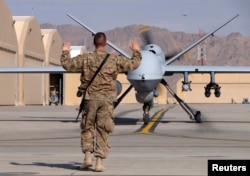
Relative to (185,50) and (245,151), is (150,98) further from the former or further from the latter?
(245,151)

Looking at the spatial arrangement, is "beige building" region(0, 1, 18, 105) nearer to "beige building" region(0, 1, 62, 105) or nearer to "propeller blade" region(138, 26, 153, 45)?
"beige building" region(0, 1, 62, 105)

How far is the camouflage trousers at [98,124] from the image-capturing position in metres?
10.2

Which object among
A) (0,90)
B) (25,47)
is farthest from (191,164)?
(25,47)

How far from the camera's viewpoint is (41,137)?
19094 millimetres

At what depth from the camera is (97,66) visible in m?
10.2

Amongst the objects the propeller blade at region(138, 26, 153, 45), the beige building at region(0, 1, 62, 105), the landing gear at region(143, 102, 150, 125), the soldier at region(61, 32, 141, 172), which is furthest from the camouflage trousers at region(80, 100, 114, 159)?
the beige building at region(0, 1, 62, 105)

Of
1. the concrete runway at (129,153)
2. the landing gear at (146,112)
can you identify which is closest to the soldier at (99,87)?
the concrete runway at (129,153)

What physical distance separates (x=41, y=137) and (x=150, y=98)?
6.56 metres

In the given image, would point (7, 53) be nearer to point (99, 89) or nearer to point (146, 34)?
point (146, 34)

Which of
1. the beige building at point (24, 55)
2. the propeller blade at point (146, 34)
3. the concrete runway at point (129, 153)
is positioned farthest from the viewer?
the beige building at point (24, 55)

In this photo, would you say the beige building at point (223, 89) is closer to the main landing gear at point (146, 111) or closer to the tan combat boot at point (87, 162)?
the main landing gear at point (146, 111)

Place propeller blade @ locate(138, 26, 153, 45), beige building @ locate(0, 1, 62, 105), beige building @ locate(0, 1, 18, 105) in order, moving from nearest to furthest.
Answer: propeller blade @ locate(138, 26, 153, 45), beige building @ locate(0, 1, 18, 105), beige building @ locate(0, 1, 62, 105)

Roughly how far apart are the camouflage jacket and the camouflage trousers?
0.13m

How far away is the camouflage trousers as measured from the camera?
1024 centimetres
